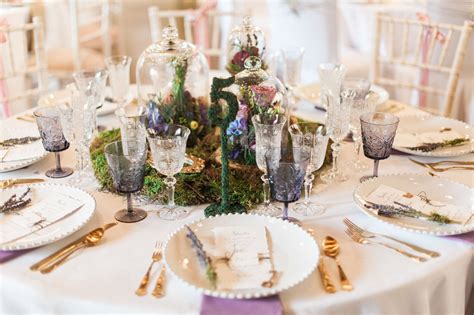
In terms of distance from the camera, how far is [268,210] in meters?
1.34

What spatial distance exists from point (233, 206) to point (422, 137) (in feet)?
2.39

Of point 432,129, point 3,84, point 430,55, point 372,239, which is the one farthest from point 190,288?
point 3,84

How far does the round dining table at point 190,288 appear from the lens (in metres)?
1.00

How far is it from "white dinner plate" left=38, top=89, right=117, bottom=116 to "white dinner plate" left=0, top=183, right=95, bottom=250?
62 cm

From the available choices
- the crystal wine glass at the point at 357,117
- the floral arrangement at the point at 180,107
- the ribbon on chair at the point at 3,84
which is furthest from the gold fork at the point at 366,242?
the ribbon on chair at the point at 3,84

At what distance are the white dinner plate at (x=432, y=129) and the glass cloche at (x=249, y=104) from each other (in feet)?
1.43

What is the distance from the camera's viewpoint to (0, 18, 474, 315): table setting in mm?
Result: 1039

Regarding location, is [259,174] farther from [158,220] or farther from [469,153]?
[469,153]

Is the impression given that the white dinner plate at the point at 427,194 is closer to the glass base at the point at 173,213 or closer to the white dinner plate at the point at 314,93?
the glass base at the point at 173,213

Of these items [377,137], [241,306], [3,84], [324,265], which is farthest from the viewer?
[3,84]

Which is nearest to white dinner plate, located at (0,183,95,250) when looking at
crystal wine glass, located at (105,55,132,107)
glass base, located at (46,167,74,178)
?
glass base, located at (46,167,74,178)

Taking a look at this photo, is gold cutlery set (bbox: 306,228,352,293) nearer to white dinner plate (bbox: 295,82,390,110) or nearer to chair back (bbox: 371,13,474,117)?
white dinner plate (bbox: 295,82,390,110)

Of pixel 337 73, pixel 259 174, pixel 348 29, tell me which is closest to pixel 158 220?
pixel 259 174

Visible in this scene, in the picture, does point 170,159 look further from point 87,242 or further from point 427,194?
point 427,194
